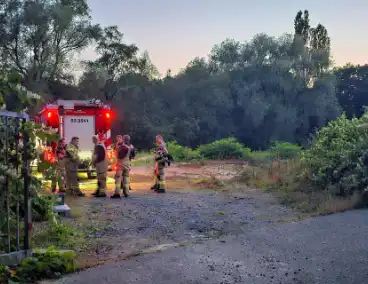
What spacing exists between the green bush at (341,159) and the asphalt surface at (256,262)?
3394mm

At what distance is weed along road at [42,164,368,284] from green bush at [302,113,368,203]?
5.41ft

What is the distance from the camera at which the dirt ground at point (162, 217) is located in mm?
6961

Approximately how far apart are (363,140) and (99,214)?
271 inches

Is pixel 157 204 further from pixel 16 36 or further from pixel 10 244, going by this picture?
pixel 16 36

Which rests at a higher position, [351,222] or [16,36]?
[16,36]

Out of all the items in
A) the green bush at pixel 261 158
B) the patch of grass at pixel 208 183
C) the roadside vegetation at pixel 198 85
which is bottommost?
the patch of grass at pixel 208 183

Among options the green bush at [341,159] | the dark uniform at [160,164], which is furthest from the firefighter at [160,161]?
the green bush at [341,159]

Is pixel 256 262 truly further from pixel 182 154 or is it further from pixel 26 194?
pixel 182 154

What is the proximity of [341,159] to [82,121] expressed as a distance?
8.64 meters

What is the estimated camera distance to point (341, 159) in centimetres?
1146

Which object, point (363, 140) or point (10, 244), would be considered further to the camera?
point (363, 140)

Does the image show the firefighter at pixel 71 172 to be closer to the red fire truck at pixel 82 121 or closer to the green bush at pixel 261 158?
the red fire truck at pixel 82 121

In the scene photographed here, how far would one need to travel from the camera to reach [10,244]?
17.9 ft

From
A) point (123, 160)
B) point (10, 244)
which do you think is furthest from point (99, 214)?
point (10, 244)
